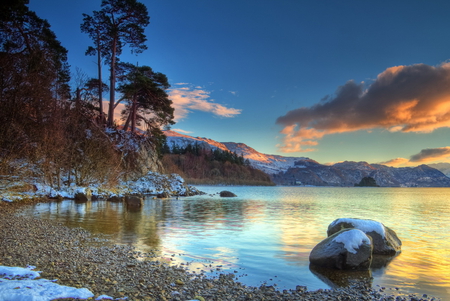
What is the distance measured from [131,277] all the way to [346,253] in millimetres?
6146

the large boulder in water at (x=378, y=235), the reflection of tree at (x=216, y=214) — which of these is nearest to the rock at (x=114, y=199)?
the reflection of tree at (x=216, y=214)

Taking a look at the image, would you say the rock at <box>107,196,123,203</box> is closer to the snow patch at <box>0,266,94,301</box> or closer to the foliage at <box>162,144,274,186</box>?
the snow patch at <box>0,266,94,301</box>

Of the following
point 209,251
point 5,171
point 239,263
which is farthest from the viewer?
point 5,171

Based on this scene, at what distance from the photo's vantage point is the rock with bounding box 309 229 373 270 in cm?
904

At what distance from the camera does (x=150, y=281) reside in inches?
273

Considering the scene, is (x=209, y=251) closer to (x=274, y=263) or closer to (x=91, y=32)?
(x=274, y=263)

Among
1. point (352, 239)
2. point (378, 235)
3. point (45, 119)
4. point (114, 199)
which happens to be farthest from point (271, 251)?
point (114, 199)

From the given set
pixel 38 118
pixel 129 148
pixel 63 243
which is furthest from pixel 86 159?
pixel 63 243

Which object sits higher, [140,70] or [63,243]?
[140,70]

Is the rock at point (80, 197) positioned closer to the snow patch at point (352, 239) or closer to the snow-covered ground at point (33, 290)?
the snow-covered ground at point (33, 290)

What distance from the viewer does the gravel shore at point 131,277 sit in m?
6.23

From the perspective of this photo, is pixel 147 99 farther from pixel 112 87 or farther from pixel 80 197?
pixel 80 197

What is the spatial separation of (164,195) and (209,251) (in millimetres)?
32617

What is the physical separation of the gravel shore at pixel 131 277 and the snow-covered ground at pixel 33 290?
1.16 ft
